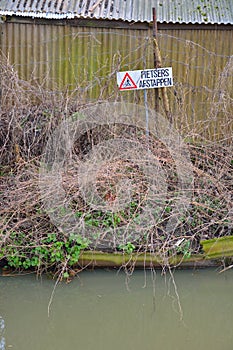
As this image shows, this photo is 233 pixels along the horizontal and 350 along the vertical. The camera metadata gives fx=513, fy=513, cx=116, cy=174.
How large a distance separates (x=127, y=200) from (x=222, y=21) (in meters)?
3.90

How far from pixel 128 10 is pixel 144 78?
2.48 meters

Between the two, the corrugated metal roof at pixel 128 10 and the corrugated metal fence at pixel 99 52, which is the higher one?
the corrugated metal roof at pixel 128 10

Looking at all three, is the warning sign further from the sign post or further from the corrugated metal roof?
the corrugated metal roof

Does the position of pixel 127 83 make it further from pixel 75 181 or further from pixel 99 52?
pixel 99 52

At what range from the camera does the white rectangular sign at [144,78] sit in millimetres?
6207

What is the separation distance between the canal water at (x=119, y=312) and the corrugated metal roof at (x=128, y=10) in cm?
428

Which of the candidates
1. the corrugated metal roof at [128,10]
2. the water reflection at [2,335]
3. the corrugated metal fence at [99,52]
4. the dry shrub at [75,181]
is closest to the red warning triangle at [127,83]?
the dry shrub at [75,181]

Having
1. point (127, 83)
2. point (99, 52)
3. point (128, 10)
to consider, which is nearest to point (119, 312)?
point (127, 83)

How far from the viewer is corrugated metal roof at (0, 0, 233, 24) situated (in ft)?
26.2

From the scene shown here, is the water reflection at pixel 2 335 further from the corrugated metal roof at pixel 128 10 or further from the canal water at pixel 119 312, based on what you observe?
the corrugated metal roof at pixel 128 10

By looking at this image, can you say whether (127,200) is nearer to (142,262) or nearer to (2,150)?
(142,262)

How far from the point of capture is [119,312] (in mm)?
5035

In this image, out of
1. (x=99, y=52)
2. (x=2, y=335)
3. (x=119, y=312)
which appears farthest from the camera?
(x=99, y=52)

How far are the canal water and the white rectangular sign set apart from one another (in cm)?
225
